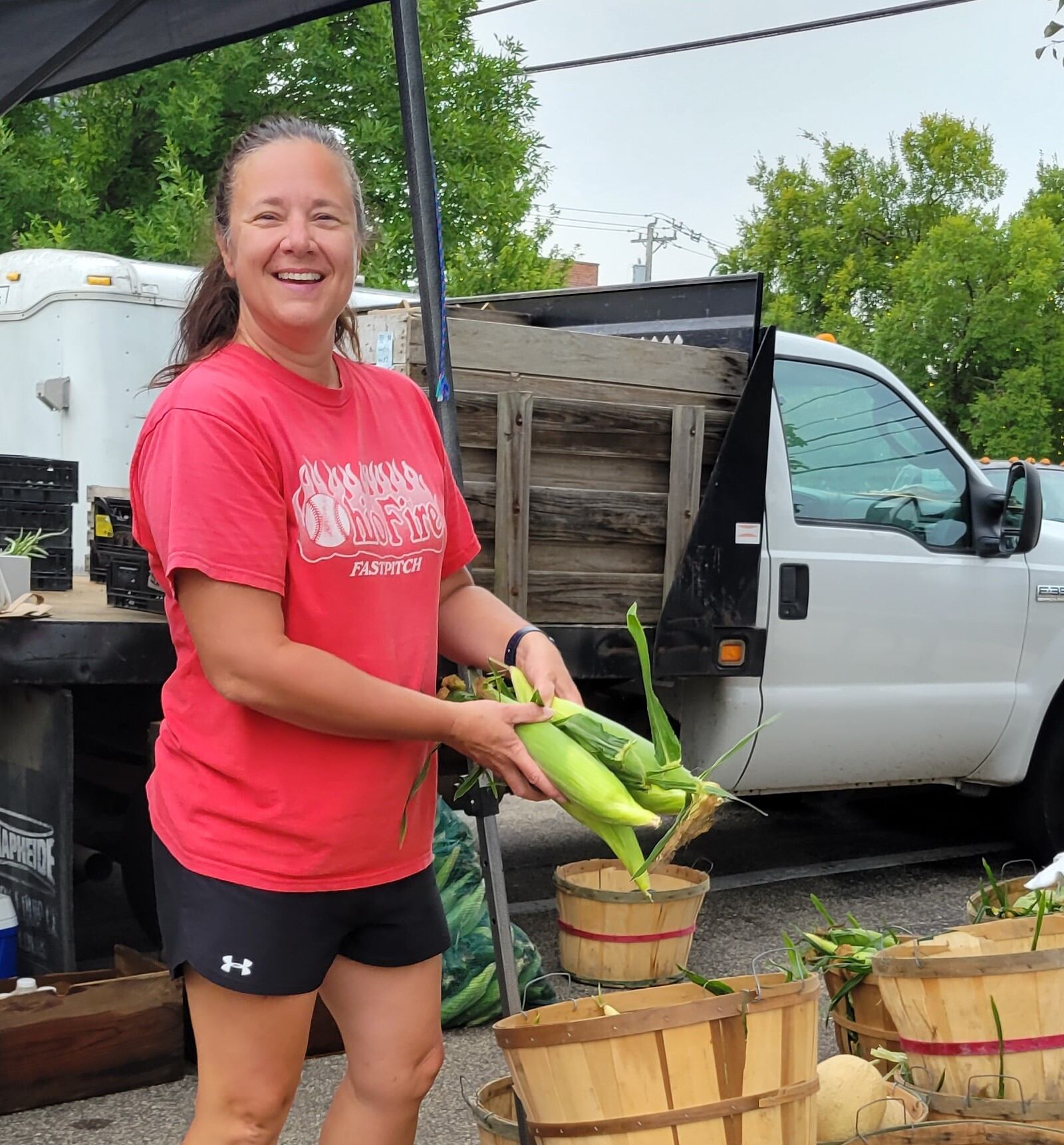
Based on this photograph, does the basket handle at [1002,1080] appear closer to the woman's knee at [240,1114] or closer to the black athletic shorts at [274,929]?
the black athletic shorts at [274,929]

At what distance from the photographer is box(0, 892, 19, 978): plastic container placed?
13.6 ft

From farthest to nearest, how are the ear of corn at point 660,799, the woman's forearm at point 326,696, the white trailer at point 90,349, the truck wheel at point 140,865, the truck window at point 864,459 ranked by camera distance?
the white trailer at point 90,349 < the truck window at point 864,459 < the truck wheel at point 140,865 < the ear of corn at point 660,799 < the woman's forearm at point 326,696

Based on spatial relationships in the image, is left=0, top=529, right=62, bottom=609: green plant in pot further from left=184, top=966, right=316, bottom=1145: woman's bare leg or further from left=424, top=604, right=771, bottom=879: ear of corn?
left=424, top=604, right=771, bottom=879: ear of corn

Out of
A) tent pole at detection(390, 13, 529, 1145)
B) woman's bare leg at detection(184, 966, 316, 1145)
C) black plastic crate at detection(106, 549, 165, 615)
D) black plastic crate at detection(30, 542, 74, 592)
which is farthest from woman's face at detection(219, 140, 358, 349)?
black plastic crate at detection(30, 542, 74, 592)

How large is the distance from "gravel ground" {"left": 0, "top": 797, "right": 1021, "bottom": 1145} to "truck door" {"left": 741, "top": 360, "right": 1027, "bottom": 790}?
61 centimetres

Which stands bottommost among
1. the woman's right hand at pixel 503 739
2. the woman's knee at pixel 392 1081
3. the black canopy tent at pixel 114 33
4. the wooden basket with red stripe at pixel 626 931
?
the wooden basket with red stripe at pixel 626 931

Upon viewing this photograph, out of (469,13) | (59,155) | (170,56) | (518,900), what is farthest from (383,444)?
(469,13)

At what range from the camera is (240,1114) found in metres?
2.23

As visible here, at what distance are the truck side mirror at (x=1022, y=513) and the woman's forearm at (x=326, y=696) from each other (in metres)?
4.50

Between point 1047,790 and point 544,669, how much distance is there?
484cm

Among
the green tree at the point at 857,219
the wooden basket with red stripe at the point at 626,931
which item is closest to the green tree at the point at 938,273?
the green tree at the point at 857,219

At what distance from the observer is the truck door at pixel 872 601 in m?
5.71

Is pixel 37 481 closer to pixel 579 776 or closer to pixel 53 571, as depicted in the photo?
pixel 53 571

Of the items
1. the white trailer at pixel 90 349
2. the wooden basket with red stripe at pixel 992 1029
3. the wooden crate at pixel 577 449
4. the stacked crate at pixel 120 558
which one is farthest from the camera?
the white trailer at pixel 90 349
